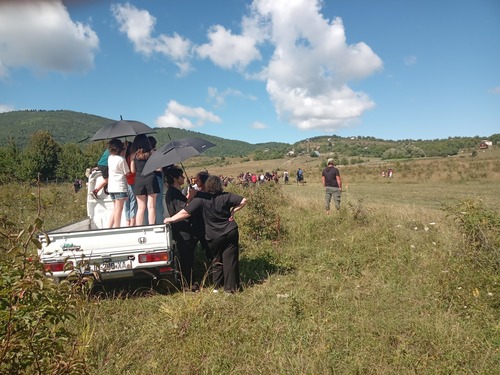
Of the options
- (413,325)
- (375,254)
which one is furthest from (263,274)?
(413,325)

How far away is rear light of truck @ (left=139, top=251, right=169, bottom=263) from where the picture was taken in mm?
4422

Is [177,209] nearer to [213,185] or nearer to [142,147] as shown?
[213,185]

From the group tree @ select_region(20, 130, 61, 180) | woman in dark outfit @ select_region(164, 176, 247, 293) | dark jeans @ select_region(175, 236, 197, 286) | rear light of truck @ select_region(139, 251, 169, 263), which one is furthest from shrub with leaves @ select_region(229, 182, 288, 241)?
tree @ select_region(20, 130, 61, 180)

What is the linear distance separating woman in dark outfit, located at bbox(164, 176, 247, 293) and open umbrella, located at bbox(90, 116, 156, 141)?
2.01 metres

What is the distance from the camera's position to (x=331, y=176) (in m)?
11.0

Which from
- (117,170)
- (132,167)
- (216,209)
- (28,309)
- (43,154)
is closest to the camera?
(28,309)

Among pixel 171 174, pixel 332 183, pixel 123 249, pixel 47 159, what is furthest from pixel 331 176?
pixel 47 159

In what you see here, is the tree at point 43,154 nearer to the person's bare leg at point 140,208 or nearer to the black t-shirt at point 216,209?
the person's bare leg at point 140,208

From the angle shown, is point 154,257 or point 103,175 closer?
point 154,257

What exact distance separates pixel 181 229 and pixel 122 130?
221 centimetres

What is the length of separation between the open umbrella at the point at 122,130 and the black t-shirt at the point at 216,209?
2.04 meters

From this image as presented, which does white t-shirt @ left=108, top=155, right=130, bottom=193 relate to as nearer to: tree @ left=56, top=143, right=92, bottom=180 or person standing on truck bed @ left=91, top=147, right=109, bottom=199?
person standing on truck bed @ left=91, top=147, right=109, bottom=199

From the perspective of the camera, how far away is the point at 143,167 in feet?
18.3

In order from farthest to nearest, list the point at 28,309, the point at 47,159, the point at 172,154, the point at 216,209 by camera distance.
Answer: the point at 47,159 < the point at 172,154 < the point at 216,209 < the point at 28,309
